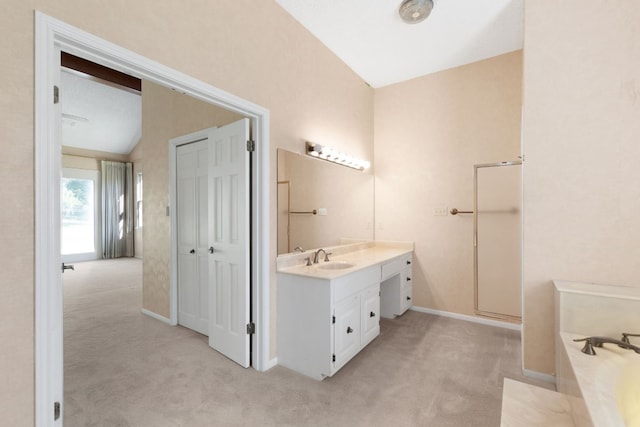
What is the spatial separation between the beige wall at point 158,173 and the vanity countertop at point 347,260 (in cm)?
161

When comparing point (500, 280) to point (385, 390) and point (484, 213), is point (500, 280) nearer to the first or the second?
point (484, 213)

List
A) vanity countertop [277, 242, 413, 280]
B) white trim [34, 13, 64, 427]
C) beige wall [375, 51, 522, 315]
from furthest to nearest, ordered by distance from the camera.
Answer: beige wall [375, 51, 522, 315] < vanity countertop [277, 242, 413, 280] < white trim [34, 13, 64, 427]

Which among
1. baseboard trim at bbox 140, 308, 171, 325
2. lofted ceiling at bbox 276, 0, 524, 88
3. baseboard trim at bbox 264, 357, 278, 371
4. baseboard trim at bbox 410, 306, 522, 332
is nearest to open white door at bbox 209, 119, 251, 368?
baseboard trim at bbox 264, 357, 278, 371

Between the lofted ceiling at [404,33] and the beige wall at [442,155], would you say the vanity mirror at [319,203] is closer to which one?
the beige wall at [442,155]

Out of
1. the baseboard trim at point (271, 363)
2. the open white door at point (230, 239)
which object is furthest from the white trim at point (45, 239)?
the baseboard trim at point (271, 363)

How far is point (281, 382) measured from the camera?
2062 millimetres

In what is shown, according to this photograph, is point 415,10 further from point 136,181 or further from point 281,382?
point 136,181

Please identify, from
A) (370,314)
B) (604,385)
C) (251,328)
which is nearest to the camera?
(604,385)

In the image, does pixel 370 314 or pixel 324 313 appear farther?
pixel 370 314

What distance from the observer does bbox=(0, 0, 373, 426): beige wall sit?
112 cm

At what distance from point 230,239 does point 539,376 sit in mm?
2565

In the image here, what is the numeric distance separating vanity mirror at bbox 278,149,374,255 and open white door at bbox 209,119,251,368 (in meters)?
0.30

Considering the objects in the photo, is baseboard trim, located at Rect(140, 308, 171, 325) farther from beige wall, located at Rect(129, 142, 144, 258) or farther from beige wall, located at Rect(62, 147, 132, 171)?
beige wall, located at Rect(62, 147, 132, 171)

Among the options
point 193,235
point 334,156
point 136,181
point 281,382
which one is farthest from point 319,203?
point 136,181
